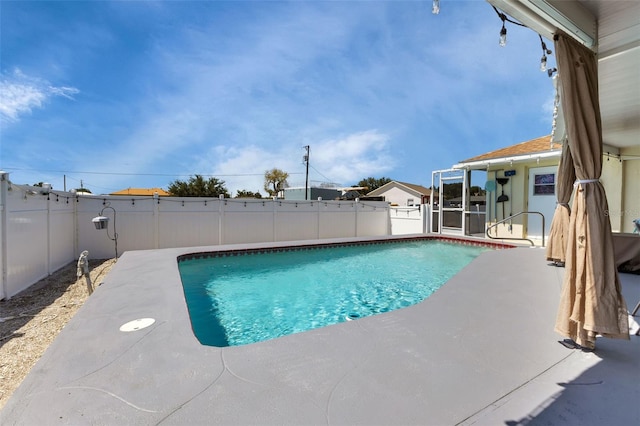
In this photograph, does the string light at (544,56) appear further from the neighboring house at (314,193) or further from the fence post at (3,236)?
the neighboring house at (314,193)

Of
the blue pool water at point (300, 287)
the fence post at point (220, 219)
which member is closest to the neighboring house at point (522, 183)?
the blue pool water at point (300, 287)

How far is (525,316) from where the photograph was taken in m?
3.07

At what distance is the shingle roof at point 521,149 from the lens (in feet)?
31.3

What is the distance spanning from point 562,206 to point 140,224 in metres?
9.87

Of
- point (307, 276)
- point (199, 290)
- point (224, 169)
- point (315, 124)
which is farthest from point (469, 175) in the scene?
point (224, 169)

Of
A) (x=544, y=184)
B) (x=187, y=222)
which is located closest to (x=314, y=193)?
(x=187, y=222)

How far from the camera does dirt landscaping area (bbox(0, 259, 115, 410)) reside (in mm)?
2750

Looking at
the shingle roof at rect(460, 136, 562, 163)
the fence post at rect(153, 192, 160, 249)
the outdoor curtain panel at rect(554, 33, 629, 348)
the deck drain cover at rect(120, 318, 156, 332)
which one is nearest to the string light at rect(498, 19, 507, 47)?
the outdoor curtain panel at rect(554, 33, 629, 348)

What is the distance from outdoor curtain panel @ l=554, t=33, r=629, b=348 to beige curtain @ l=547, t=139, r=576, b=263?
4.44 feet

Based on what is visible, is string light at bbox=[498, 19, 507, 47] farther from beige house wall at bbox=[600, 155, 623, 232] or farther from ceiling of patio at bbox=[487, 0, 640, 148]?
beige house wall at bbox=[600, 155, 623, 232]

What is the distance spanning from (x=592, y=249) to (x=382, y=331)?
1.65m

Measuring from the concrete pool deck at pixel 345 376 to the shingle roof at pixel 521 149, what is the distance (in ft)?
27.3

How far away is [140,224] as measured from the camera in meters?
8.90

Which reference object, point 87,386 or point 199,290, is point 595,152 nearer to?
point 87,386
